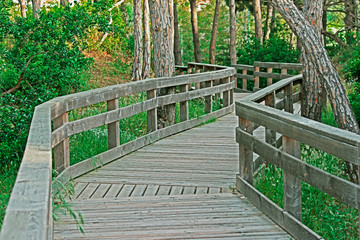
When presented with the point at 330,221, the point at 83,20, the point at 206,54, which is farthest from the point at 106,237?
the point at 206,54

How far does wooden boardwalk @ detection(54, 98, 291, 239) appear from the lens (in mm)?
5086

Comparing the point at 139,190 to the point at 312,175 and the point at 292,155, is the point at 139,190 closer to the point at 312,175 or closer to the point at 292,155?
the point at 292,155

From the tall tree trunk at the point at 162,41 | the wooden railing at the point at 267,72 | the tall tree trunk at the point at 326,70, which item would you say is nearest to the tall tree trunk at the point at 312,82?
the tall tree trunk at the point at 326,70

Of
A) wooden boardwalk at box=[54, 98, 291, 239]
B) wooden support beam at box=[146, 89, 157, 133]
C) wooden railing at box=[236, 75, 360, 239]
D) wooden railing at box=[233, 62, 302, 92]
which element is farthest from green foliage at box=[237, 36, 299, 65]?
wooden railing at box=[236, 75, 360, 239]

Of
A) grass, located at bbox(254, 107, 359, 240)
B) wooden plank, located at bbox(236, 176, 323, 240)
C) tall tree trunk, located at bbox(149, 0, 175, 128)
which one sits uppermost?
tall tree trunk, located at bbox(149, 0, 175, 128)

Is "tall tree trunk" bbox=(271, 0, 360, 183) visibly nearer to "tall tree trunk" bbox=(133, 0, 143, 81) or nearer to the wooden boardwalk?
the wooden boardwalk

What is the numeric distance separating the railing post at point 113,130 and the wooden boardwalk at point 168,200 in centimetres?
27

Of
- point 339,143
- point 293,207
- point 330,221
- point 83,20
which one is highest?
point 83,20

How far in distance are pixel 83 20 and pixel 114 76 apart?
15.4m

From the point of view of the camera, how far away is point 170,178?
23.7 feet

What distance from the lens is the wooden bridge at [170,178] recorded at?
381 centimetres

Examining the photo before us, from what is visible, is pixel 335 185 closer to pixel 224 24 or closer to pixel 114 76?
pixel 114 76

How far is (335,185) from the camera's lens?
4191mm

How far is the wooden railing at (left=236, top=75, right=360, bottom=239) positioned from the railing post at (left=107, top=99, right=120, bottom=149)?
2233mm
